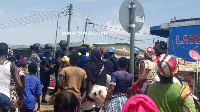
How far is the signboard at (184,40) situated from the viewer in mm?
20781

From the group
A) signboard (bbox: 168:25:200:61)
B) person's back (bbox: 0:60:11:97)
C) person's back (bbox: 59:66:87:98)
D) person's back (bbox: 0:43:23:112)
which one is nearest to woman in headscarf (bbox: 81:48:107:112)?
person's back (bbox: 59:66:87:98)

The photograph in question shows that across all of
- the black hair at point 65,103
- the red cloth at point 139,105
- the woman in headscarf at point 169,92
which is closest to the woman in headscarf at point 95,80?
the woman in headscarf at point 169,92

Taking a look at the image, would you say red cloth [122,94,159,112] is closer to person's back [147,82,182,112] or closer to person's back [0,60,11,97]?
person's back [147,82,182,112]

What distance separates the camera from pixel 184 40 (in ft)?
70.4

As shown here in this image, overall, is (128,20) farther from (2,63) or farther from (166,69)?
(166,69)

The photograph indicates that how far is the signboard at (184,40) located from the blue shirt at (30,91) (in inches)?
597

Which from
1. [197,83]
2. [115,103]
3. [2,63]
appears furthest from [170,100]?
[197,83]

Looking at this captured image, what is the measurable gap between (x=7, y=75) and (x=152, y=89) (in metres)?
2.38

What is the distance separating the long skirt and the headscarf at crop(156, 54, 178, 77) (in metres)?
2.23

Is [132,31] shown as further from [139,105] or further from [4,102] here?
[139,105]

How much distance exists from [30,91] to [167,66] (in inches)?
151

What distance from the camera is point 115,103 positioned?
5855 mm

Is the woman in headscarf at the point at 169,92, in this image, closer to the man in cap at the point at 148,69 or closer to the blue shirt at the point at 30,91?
the man in cap at the point at 148,69

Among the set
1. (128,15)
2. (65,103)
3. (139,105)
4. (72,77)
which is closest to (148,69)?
(128,15)
